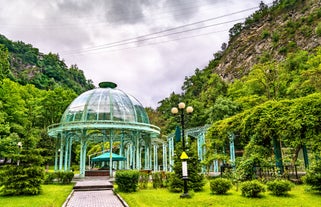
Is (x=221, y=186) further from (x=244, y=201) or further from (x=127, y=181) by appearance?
(x=127, y=181)

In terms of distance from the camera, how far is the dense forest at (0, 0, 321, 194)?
1584cm

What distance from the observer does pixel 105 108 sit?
68.3ft

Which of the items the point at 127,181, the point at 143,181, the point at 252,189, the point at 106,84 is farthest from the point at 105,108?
the point at 252,189

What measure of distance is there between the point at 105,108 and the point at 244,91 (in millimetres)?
24196

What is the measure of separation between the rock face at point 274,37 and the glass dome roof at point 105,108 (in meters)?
38.2

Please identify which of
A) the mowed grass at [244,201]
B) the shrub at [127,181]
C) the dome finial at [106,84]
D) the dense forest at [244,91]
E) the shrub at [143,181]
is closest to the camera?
the mowed grass at [244,201]

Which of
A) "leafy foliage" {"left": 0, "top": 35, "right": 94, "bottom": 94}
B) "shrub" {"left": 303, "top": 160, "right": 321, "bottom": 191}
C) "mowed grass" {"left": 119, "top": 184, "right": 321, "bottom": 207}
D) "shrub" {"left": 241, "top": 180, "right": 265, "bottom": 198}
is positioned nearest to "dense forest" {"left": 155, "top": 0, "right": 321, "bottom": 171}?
"shrub" {"left": 303, "top": 160, "right": 321, "bottom": 191}

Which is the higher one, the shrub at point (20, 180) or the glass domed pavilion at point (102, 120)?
the glass domed pavilion at point (102, 120)

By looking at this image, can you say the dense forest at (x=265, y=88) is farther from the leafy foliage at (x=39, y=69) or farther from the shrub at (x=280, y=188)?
the leafy foliage at (x=39, y=69)

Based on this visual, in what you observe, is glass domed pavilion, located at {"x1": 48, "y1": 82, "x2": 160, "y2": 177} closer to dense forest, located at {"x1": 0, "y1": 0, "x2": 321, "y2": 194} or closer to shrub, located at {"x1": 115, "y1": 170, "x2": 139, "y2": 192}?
dense forest, located at {"x1": 0, "y1": 0, "x2": 321, "y2": 194}

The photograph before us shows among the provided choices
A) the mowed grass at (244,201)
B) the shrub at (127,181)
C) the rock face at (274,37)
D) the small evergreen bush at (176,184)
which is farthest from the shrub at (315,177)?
the rock face at (274,37)

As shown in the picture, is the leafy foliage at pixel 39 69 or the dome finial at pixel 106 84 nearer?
the dome finial at pixel 106 84

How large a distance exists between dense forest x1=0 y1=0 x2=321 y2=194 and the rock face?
195 mm

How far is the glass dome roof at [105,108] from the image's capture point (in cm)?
2053
